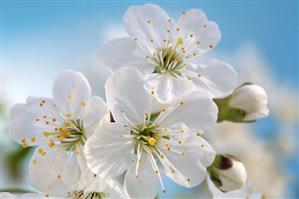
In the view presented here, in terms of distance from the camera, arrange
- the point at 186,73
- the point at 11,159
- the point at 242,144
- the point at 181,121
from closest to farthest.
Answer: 1. the point at 181,121
2. the point at 186,73
3. the point at 11,159
4. the point at 242,144

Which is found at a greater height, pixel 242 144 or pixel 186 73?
pixel 186 73

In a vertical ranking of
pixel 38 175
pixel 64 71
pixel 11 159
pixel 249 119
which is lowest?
pixel 11 159

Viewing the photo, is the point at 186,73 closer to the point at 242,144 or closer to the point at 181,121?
the point at 181,121

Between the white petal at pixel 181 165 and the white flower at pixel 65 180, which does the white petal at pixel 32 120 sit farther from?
the white petal at pixel 181 165

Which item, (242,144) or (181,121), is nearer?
(181,121)

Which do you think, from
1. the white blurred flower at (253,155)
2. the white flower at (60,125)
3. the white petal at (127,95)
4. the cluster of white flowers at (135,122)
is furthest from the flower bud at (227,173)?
the white blurred flower at (253,155)

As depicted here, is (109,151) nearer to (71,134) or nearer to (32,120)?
(71,134)

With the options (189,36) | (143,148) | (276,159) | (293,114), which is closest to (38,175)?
(143,148)
